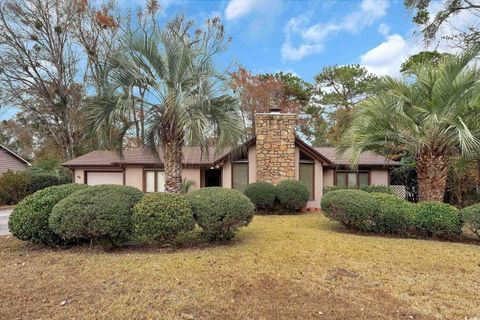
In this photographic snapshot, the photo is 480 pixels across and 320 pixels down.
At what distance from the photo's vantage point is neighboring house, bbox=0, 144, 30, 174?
2385cm

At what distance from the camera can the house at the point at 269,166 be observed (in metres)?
14.0

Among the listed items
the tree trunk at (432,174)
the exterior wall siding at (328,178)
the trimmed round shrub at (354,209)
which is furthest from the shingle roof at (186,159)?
the trimmed round shrub at (354,209)

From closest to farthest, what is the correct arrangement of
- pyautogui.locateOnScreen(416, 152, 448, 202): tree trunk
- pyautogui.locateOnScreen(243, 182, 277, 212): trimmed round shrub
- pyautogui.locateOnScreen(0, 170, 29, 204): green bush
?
1. pyautogui.locateOnScreen(416, 152, 448, 202): tree trunk
2. pyautogui.locateOnScreen(243, 182, 277, 212): trimmed round shrub
3. pyautogui.locateOnScreen(0, 170, 29, 204): green bush

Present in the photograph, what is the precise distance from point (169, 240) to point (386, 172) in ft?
45.8

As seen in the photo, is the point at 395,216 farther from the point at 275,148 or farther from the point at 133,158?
the point at 133,158

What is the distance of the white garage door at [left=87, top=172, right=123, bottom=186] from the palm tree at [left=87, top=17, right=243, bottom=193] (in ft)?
29.9

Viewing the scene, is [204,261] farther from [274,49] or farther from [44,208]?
[274,49]

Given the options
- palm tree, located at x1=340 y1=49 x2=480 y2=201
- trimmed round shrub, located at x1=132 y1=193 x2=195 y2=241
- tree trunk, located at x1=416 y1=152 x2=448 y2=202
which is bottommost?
trimmed round shrub, located at x1=132 y1=193 x2=195 y2=241

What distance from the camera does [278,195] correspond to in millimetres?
12734

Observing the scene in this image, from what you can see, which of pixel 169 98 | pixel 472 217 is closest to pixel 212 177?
pixel 169 98

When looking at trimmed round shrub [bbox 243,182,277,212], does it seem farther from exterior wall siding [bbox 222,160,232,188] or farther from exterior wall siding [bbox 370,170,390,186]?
exterior wall siding [bbox 370,170,390,186]

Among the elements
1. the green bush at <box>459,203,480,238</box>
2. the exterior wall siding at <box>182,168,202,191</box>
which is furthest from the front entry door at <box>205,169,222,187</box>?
the green bush at <box>459,203,480,238</box>

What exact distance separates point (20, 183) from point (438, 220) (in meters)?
21.3

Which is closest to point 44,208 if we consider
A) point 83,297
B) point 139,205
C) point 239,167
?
point 139,205
